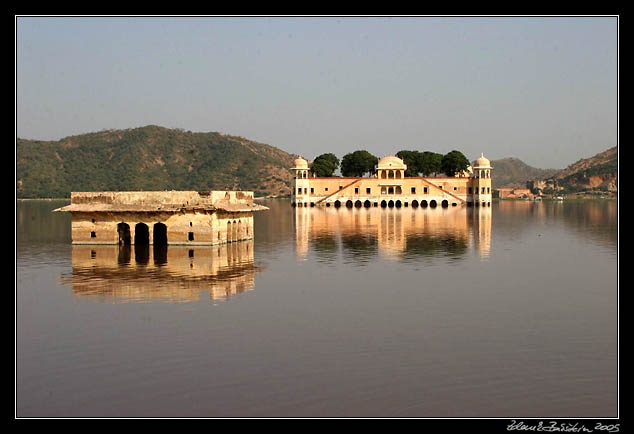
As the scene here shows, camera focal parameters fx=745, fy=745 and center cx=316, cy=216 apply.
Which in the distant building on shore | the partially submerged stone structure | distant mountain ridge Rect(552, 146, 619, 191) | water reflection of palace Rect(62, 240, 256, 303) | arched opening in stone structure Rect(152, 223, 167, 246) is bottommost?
water reflection of palace Rect(62, 240, 256, 303)

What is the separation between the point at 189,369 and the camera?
515 inches

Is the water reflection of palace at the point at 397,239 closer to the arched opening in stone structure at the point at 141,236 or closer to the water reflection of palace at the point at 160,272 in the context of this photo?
the water reflection of palace at the point at 160,272

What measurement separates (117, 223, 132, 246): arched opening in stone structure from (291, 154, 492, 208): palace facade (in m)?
66.3

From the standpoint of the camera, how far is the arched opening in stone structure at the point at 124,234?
32.9 m

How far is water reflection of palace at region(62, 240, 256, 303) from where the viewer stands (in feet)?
68.0

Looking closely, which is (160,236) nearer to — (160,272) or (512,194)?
(160,272)

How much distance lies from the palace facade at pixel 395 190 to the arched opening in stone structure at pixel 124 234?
66278 millimetres

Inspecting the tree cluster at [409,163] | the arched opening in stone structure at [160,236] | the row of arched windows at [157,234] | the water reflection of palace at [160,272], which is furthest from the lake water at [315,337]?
the tree cluster at [409,163]

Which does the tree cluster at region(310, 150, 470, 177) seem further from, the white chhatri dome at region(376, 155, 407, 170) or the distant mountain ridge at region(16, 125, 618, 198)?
the distant mountain ridge at region(16, 125, 618, 198)

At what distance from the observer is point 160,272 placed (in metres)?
24.5

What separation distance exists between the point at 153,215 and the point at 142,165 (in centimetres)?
13383

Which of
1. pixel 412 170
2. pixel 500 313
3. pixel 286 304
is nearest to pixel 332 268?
pixel 286 304

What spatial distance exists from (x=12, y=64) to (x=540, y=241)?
102 ft

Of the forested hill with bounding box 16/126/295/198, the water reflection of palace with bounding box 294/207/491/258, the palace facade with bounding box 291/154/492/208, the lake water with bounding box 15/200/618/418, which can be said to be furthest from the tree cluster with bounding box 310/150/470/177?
the lake water with bounding box 15/200/618/418
